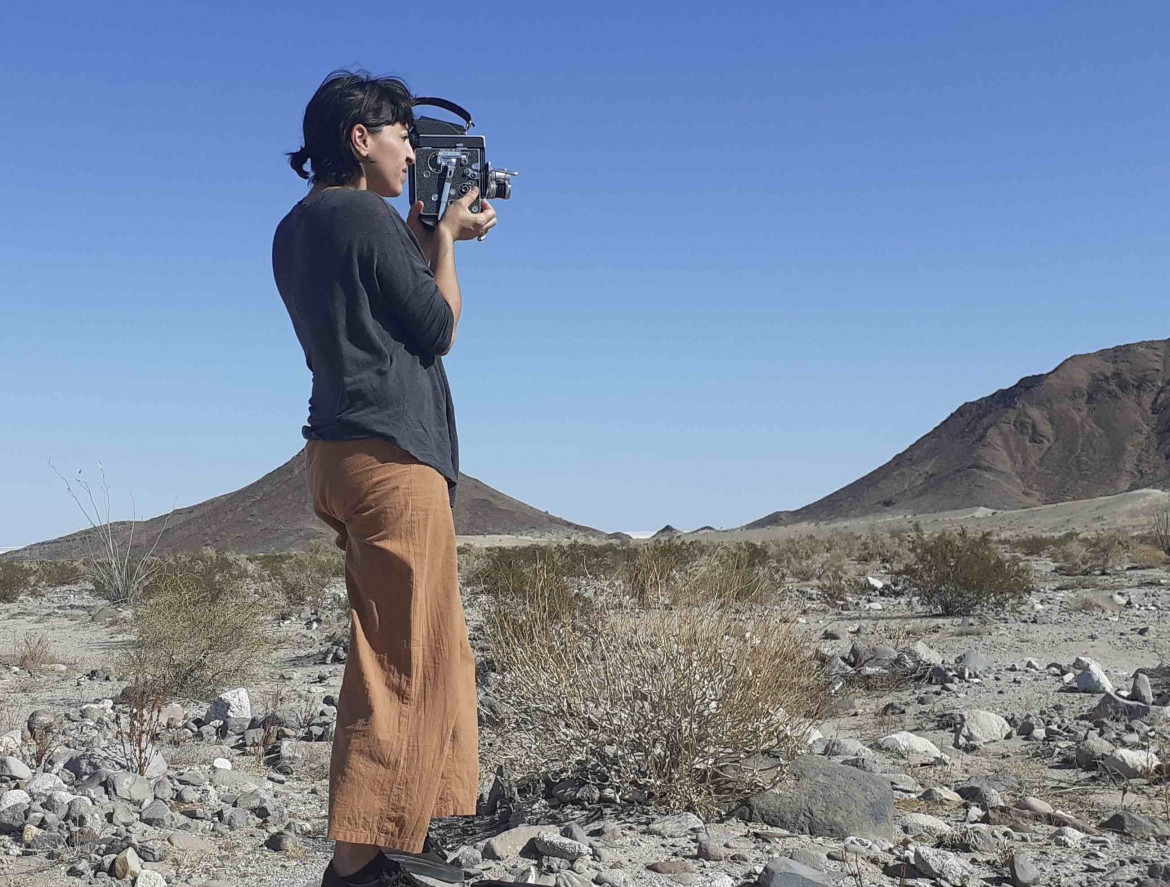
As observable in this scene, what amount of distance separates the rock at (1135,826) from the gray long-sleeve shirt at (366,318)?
277cm

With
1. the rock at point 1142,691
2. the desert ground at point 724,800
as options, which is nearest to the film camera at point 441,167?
the desert ground at point 724,800

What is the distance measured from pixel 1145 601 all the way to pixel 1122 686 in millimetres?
6690

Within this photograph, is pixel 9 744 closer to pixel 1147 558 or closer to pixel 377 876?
pixel 377 876

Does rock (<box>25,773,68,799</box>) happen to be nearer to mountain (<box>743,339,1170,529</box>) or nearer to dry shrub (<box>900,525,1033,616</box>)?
dry shrub (<box>900,525,1033,616</box>)

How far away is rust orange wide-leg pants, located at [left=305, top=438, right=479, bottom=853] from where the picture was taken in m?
2.50

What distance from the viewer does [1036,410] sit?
91.6 meters

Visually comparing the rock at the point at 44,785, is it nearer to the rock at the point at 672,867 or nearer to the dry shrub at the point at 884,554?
the rock at the point at 672,867

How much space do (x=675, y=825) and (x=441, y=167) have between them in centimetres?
232

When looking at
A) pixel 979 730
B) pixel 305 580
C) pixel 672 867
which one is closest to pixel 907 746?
pixel 979 730

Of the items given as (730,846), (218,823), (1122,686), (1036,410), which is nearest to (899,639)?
(1122,686)

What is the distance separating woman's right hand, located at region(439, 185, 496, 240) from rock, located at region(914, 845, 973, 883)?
2198 mm

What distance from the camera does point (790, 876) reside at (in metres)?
3.07

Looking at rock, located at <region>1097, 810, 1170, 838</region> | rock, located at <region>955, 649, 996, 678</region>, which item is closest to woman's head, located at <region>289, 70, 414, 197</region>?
rock, located at <region>1097, 810, 1170, 838</region>

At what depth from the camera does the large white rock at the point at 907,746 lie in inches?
204
